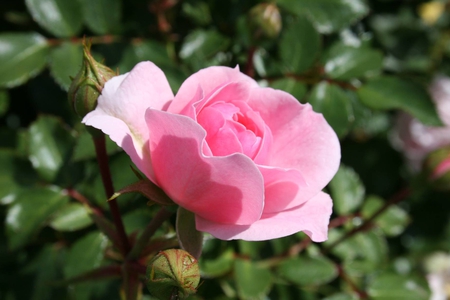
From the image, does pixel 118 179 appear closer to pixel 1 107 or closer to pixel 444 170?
pixel 1 107

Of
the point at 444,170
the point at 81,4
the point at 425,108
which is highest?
the point at 81,4

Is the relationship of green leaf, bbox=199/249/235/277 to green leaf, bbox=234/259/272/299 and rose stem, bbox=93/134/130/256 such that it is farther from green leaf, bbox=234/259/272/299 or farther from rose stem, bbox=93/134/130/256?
rose stem, bbox=93/134/130/256

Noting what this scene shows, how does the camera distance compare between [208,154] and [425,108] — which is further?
[425,108]

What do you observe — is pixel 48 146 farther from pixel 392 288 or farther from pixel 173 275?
pixel 392 288

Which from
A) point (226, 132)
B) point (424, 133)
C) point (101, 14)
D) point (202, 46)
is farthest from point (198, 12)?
point (424, 133)

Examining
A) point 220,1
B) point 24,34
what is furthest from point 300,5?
point 24,34

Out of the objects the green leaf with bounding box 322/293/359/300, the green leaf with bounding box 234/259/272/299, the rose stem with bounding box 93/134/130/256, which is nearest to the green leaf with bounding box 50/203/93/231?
the rose stem with bounding box 93/134/130/256
